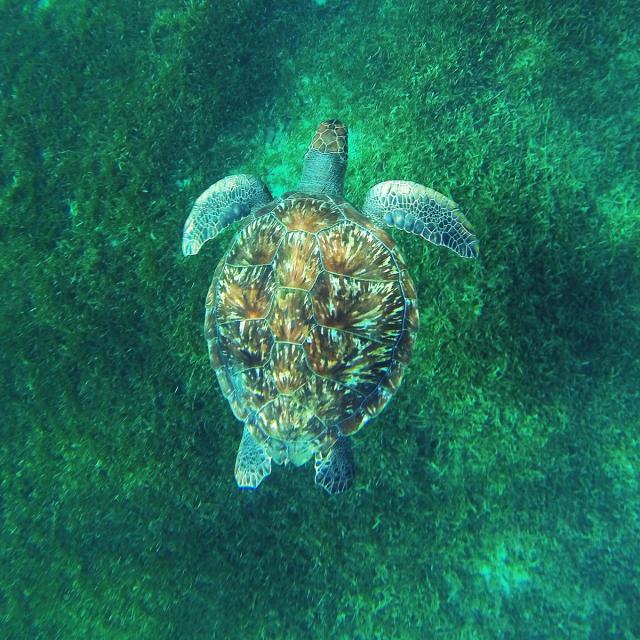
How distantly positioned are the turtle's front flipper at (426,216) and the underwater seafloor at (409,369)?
0.30 meters

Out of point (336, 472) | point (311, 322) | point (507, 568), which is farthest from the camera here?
point (507, 568)

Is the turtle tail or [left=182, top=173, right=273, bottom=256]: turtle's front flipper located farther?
[left=182, top=173, right=273, bottom=256]: turtle's front flipper

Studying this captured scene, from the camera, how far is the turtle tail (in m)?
2.97

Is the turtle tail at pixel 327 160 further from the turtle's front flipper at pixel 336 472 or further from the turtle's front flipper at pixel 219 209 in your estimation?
the turtle's front flipper at pixel 336 472

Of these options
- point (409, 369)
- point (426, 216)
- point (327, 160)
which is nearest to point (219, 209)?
point (327, 160)

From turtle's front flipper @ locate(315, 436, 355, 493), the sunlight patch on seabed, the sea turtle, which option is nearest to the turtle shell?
the sea turtle

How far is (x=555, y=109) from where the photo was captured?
10.2ft

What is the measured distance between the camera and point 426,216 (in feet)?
9.27

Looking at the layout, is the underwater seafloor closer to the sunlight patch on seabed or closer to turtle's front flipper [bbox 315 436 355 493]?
the sunlight patch on seabed

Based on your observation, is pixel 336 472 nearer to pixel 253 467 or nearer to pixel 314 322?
pixel 253 467

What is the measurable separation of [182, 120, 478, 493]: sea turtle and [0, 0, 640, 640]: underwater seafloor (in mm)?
626

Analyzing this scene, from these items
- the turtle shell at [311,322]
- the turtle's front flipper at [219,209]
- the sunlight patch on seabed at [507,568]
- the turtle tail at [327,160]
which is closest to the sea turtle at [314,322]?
the turtle shell at [311,322]

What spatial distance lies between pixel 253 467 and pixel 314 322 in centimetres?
137

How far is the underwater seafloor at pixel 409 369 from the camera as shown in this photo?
9.56ft
